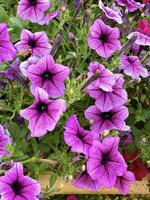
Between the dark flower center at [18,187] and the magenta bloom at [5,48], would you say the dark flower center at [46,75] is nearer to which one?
the magenta bloom at [5,48]

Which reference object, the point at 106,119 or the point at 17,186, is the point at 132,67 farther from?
the point at 17,186

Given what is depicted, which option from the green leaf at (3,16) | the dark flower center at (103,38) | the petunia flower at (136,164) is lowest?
the petunia flower at (136,164)

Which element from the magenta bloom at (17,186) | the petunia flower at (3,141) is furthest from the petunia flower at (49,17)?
the magenta bloom at (17,186)

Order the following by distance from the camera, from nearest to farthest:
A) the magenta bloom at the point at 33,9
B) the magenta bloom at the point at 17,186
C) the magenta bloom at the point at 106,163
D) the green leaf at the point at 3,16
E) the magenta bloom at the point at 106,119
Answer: the magenta bloom at the point at 17,186, the magenta bloom at the point at 106,163, the magenta bloom at the point at 106,119, the magenta bloom at the point at 33,9, the green leaf at the point at 3,16

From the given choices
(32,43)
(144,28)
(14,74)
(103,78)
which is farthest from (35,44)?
(144,28)

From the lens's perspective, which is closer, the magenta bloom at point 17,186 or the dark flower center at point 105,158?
the magenta bloom at point 17,186

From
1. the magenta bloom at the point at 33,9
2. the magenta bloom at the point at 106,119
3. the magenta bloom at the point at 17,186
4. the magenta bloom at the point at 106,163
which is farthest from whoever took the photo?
the magenta bloom at the point at 33,9

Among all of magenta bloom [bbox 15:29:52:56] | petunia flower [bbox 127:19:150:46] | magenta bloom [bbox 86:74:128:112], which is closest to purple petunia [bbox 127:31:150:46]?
petunia flower [bbox 127:19:150:46]

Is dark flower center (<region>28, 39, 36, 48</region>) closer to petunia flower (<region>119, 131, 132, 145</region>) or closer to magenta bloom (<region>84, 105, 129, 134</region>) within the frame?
magenta bloom (<region>84, 105, 129, 134</region>)
